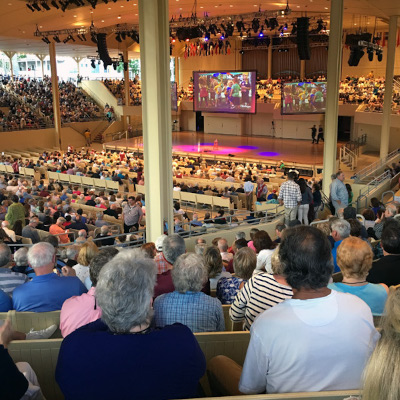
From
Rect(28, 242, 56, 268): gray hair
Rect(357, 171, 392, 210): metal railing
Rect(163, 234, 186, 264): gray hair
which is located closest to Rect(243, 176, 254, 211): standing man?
Rect(357, 171, 392, 210): metal railing

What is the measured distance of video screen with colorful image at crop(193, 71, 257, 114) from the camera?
28250 millimetres

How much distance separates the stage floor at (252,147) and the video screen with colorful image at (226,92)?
2360 mm

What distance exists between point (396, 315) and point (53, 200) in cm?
1239

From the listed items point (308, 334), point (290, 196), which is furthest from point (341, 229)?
point (290, 196)

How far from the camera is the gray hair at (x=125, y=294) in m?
2.13

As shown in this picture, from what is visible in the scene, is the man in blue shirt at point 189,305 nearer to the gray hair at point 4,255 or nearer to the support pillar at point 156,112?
the gray hair at point 4,255

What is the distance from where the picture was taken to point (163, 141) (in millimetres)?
9336

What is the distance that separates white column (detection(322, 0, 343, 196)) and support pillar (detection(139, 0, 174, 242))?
20.6ft

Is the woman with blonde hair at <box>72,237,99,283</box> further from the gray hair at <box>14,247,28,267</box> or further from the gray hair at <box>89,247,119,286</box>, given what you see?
the gray hair at <box>89,247,119,286</box>

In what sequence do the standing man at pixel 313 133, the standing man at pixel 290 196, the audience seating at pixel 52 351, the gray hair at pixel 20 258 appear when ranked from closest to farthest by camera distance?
1. the audience seating at pixel 52 351
2. the gray hair at pixel 20 258
3. the standing man at pixel 290 196
4. the standing man at pixel 313 133

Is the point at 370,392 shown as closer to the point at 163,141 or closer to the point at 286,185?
the point at 163,141

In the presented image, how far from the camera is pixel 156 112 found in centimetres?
909

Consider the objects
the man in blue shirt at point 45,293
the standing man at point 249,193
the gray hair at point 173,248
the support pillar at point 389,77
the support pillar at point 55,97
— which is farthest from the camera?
the support pillar at point 55,97

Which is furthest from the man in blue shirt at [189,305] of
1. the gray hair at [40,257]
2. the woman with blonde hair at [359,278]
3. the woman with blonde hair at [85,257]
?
the woman with blonde hair at [85,257]
